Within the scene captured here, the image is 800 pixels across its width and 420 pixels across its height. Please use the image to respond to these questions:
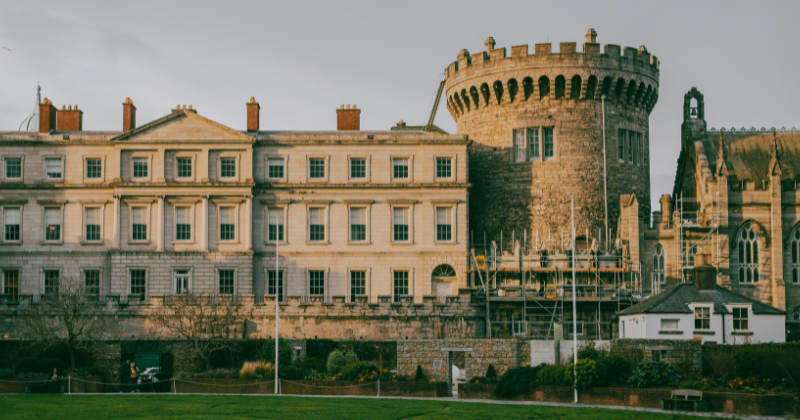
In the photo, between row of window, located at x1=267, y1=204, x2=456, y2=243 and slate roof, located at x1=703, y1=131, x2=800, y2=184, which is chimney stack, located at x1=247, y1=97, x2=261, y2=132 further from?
slate roof, located at x1=703, y1=131, x2=800, y2=184

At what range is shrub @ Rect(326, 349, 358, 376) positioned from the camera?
39.1 metres

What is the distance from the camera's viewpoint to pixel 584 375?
33.0 m

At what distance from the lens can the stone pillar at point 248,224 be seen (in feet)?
176

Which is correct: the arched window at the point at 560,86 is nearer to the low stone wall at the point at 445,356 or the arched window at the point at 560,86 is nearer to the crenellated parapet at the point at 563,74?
the crenellated parapet at the point at 563,74

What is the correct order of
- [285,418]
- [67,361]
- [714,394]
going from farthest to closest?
1. [67,361]
2. [714,394]
3. [285,418]

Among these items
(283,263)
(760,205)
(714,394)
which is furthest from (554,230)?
(714,394)

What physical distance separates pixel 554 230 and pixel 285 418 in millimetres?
31319

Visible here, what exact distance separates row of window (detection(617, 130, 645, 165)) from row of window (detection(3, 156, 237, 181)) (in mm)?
22027

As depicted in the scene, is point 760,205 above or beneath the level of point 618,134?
beneath

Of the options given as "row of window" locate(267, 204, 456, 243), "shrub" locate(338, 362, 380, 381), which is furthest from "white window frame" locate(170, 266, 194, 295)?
"shrub" locate(338, 362, 380, 381)

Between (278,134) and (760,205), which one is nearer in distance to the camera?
(760,205)

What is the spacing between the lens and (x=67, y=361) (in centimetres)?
4238

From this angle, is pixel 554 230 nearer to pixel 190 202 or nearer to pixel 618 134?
pixel 618 134

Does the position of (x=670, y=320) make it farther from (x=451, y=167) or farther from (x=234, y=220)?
(x=234, y=220)
